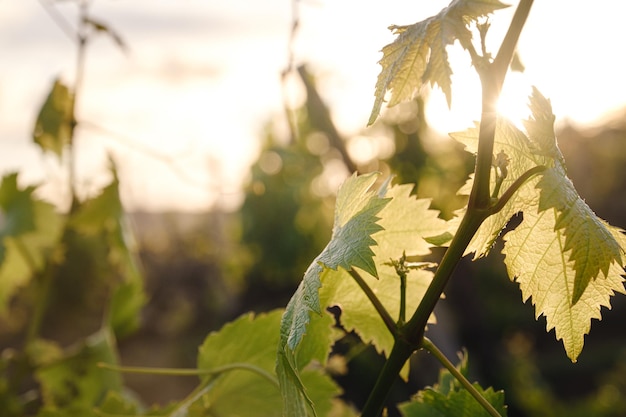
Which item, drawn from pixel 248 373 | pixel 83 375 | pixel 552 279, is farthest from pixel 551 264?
pixel 83 375

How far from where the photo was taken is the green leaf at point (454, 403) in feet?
1.86

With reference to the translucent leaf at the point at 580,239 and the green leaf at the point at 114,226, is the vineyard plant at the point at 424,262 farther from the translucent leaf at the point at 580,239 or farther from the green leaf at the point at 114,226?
the green leaf at the point at 114,226

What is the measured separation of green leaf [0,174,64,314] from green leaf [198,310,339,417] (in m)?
0.55

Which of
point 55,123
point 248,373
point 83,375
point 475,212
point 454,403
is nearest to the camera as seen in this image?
point 475,212

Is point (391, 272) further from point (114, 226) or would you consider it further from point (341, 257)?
point (114, 226)

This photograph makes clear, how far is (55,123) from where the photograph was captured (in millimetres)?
1227

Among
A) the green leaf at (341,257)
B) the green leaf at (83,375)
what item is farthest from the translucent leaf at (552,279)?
the green leaf at (83,375)

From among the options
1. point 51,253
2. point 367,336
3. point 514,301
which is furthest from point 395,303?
point 514,301

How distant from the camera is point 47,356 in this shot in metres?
1.18

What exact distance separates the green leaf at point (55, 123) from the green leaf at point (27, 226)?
3.0 inches

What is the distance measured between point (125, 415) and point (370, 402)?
0.37 metres

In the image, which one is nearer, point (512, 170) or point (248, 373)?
point (512, 170)

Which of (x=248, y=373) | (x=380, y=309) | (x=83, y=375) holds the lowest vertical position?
(x=83, y=375)

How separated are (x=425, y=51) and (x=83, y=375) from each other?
0.83m
